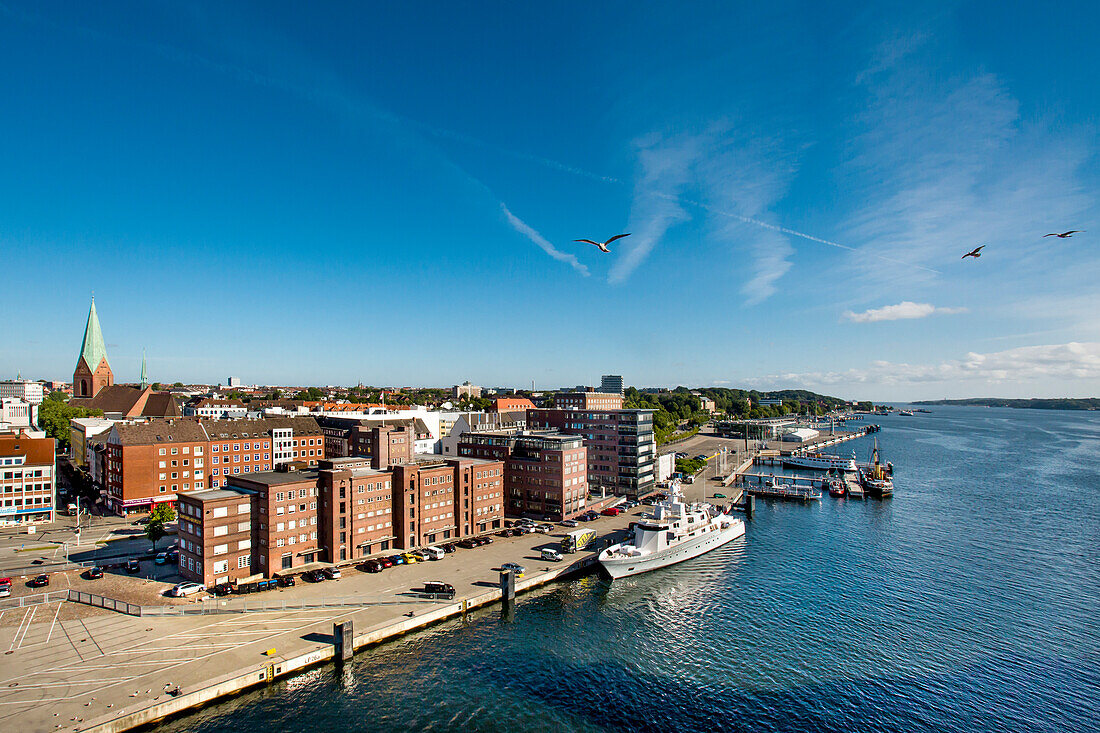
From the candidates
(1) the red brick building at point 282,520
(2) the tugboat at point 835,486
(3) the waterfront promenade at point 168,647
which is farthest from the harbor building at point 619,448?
(1) the red brick building at point 282,520

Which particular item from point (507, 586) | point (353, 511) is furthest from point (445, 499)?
point (507, 586)

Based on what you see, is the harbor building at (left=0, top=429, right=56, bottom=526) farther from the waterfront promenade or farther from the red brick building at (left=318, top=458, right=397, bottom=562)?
the red brick building at (left=318, top=458, right=397, bottom=562)

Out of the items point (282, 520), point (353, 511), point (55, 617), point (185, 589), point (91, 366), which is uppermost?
point (91, 366)

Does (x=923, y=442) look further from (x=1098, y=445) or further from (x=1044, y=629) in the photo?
(x=1044, y=629)

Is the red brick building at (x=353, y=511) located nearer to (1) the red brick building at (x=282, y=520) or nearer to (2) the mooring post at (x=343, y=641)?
(1) the red brick building at (x=282, y=520)

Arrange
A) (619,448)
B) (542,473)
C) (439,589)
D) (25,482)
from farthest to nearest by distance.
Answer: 1. (619,448)
2. (542,473)
3. (25,482)
4. (439,589)

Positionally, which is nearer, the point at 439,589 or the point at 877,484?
the point at 439,589

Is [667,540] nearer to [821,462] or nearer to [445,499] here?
[445,499]
